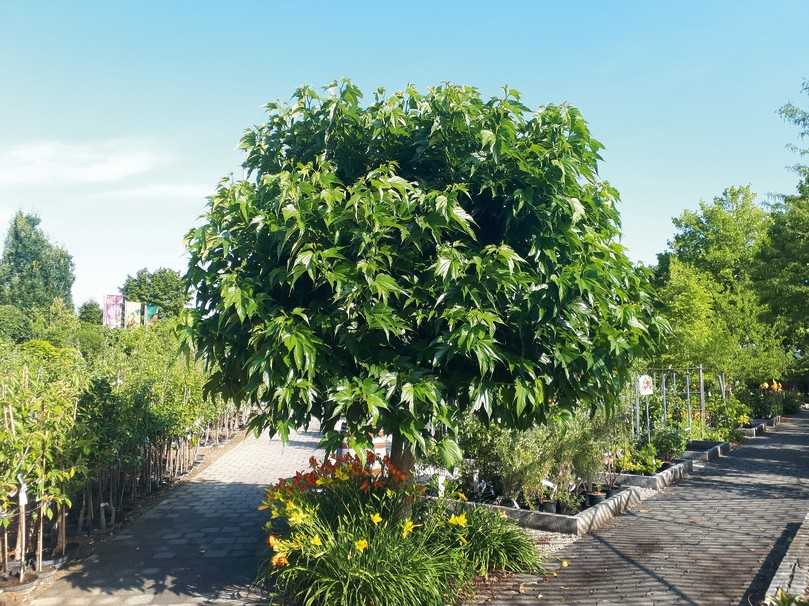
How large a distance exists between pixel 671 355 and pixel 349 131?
1805 centimetres

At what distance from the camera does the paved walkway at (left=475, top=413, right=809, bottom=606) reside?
636 cm

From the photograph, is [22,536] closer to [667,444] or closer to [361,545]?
[361,545]

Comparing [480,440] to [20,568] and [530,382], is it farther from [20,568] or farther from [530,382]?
[20,568]

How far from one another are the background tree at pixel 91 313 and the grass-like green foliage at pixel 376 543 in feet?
177

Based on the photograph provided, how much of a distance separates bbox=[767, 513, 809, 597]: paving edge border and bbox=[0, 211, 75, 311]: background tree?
202 feet

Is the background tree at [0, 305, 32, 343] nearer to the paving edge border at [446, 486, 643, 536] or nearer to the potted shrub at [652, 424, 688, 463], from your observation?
the potted shrub at [652, 424, 688, 463]

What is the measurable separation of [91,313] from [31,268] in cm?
893

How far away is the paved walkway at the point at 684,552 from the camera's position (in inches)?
250

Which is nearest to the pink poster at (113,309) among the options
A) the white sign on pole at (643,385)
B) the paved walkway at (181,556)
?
the paved walkway at (181,556)

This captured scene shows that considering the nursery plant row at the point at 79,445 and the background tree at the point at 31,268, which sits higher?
the background tree at the point at 31,268

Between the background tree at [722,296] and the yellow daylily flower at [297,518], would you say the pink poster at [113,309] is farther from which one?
the yellow daylily flower at [297,518]

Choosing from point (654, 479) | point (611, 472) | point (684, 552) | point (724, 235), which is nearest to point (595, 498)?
point (611, 472)

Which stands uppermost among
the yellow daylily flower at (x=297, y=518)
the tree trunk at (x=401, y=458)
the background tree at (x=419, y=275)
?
the background tree at (x=419, y=275)

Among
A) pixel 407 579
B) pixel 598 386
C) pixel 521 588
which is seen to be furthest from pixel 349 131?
pixel 521 588
